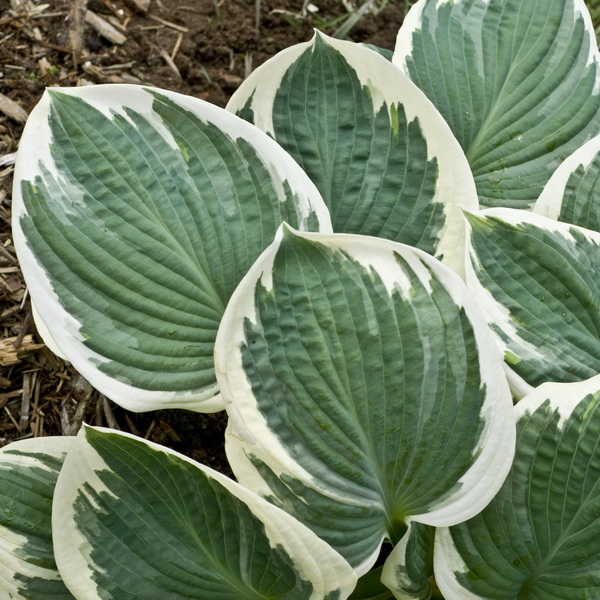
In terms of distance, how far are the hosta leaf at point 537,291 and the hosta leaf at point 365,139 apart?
70mm

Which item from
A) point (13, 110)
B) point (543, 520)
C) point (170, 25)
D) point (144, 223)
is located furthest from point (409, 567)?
point (170, 25)

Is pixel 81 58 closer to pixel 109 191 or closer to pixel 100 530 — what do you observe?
pixel 109 191

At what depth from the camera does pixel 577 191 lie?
87 cm

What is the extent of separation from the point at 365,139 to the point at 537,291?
262mm

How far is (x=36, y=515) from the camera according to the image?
2.60 feet

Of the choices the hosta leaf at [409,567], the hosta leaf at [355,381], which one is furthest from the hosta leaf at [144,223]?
the hosta leaf at [409,567]

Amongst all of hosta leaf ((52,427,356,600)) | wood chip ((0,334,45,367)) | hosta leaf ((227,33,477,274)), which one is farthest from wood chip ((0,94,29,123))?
hosta leaf ((52,427,356,600))

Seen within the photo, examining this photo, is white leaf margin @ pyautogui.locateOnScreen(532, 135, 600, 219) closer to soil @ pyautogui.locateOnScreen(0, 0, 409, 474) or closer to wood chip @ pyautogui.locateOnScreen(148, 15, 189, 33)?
soil @ pyautogui.locateOnScreen(0, 0, 409, 474)

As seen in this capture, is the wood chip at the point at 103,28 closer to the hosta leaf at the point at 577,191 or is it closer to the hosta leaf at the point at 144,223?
the hosta leaf at the point at 144,223

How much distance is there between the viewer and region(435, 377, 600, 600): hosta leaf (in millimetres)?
727

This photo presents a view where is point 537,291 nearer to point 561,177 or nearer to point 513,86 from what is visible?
point 561,177

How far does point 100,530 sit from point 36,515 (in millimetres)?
127

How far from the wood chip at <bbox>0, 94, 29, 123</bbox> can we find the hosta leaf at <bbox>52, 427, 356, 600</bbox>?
722 mm

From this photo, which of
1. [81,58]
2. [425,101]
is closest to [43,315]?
[425,101]
